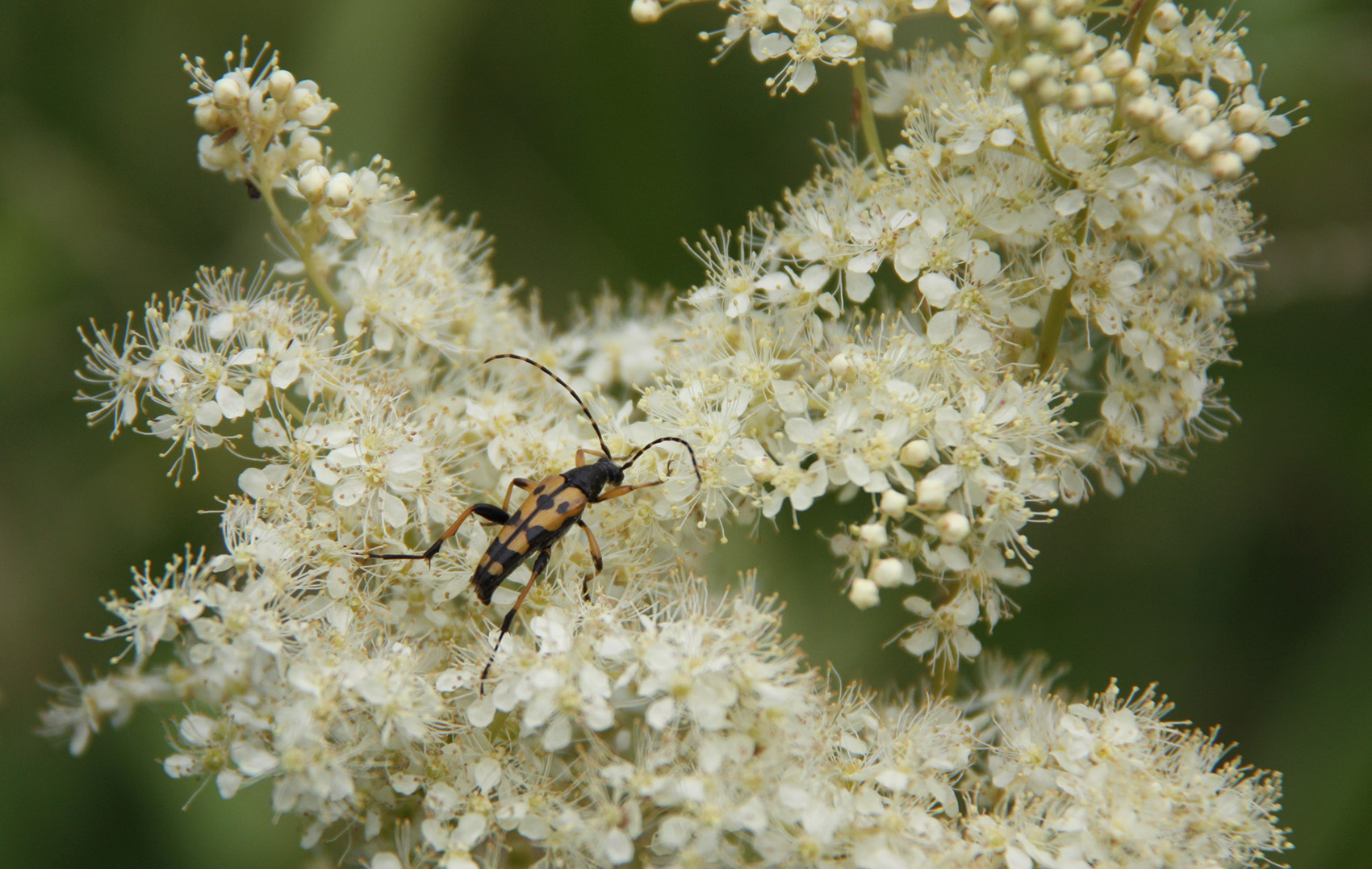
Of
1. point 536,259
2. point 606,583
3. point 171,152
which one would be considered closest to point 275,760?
point 606,583

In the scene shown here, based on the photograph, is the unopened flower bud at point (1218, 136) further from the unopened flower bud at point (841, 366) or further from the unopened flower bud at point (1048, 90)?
the unopened flower bud at point (841, 366)

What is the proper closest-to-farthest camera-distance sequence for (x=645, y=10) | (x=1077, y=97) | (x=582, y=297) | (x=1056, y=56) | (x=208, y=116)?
(x=1077, y=97) → (x=1056, y=56) → (x=208, y=116) → (x=645, y=10) → (x=582, y=297)

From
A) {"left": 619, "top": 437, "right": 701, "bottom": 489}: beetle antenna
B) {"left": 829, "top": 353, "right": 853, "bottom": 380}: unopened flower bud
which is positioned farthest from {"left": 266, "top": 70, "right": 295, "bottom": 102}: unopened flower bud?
{"left": 829, "top": 353, "right": 853, "bottom": 380}: unopened flower bud

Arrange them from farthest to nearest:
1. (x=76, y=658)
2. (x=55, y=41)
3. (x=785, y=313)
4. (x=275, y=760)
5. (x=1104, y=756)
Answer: (x=55, y=41), (x=76, y=658), (x=785, y=313), (x=1104, y=756), (x=275, y=760)

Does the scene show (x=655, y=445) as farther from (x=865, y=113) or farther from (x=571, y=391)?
(x=865, y=113)

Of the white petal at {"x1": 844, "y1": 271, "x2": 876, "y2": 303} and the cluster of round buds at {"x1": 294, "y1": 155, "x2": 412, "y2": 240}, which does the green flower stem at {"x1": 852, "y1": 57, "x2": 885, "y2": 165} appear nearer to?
the white petal at {"x1": 844, "y1": 271, "x2": 876, "y2": 303}

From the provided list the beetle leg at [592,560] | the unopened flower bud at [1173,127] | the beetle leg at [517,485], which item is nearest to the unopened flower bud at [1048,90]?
the unopened flower bud at [1173,127]

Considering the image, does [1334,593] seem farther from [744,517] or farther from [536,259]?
[536,259]

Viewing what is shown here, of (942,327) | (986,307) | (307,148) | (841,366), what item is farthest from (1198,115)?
(307,148)
